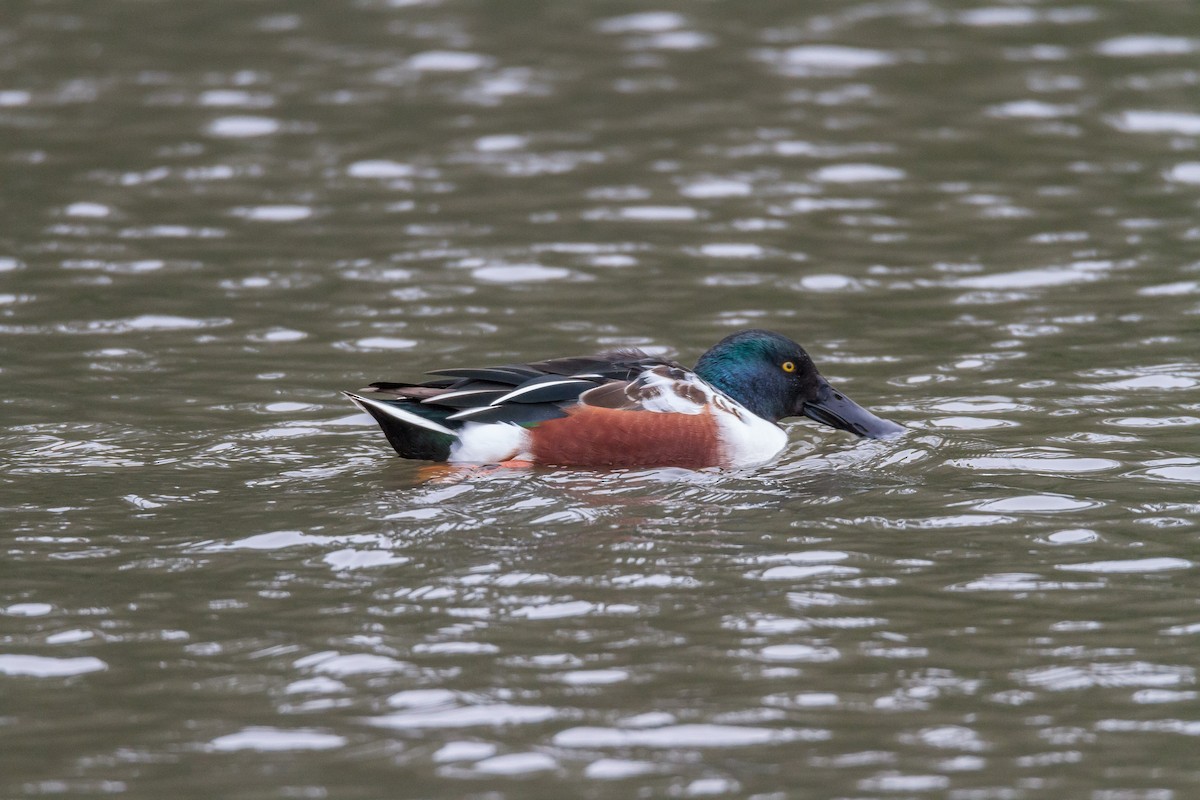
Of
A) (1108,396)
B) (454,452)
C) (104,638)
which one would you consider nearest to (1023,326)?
(1108,396)

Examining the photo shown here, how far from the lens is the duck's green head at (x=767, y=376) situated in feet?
27.8

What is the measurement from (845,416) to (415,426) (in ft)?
7.21

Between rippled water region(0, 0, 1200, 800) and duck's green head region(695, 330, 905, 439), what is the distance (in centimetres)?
23

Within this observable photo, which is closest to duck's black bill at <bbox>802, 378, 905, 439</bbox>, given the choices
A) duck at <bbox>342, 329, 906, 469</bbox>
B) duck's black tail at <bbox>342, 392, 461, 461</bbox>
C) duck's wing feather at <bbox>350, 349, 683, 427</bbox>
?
duck at <bbox>342, 329, 906, 469</bbox>

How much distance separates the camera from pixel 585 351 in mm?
9820

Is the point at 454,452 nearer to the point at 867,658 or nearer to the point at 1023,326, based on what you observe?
the point at 867,658

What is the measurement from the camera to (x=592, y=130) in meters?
14.2

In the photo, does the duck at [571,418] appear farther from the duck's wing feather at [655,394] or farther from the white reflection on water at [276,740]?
the white reflection on water at [276,740]

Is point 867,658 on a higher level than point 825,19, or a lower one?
lower

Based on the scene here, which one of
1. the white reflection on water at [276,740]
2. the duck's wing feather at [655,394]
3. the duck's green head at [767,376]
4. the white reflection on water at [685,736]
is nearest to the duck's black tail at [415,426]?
the duck's wing feather at [655,394]

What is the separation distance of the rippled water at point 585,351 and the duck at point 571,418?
0.18 m

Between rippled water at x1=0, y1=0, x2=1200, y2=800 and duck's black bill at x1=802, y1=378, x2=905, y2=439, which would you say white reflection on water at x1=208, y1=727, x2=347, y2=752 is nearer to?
rippled water at x1=0, y1=0, x2=1200, y2=800

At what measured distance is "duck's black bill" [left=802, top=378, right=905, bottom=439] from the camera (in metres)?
8.35

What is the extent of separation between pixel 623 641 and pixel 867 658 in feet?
2.77
